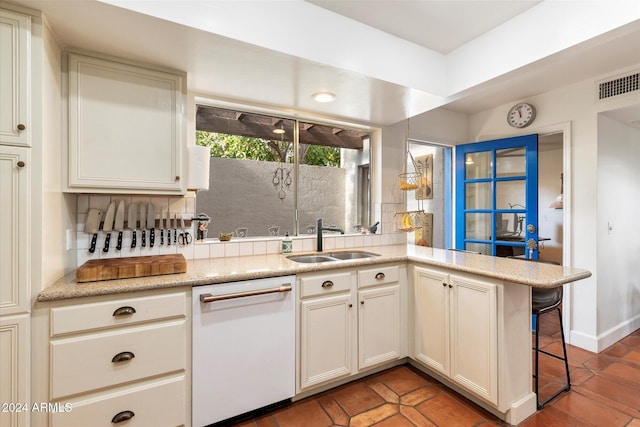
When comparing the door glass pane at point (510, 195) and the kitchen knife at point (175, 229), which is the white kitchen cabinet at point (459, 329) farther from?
the kitchen knife at point (175, 229)

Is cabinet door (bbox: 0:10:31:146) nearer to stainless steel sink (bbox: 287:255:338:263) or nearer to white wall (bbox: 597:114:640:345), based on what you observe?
stainless steel sink (bbox: 287:255:338:263)

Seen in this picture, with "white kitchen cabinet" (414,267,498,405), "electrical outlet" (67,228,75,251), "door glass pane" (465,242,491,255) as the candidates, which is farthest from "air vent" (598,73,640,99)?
"electrical outlet" (67,228,75,251)

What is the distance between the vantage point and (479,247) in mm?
3490

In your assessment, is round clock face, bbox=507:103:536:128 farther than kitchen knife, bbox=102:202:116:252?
Yes

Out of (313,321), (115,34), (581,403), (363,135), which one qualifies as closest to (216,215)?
(313,321)

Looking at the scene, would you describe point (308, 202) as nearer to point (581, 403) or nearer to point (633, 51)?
point (581, 403)

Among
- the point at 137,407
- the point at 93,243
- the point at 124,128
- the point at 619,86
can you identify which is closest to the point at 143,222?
the point at 93,243

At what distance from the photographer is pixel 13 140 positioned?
1287 mm

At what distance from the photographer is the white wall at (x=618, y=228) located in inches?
107

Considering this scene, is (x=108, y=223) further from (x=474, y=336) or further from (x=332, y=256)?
(x=474, y=336)

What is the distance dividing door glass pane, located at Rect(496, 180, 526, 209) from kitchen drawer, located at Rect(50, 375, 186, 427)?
3.37m

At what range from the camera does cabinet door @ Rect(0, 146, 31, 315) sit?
127 centimetres

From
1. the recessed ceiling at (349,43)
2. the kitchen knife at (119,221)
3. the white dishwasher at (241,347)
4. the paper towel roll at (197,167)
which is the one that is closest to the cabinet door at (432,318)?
the white dishwasher at (241,347)

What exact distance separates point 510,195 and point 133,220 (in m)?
3.53
